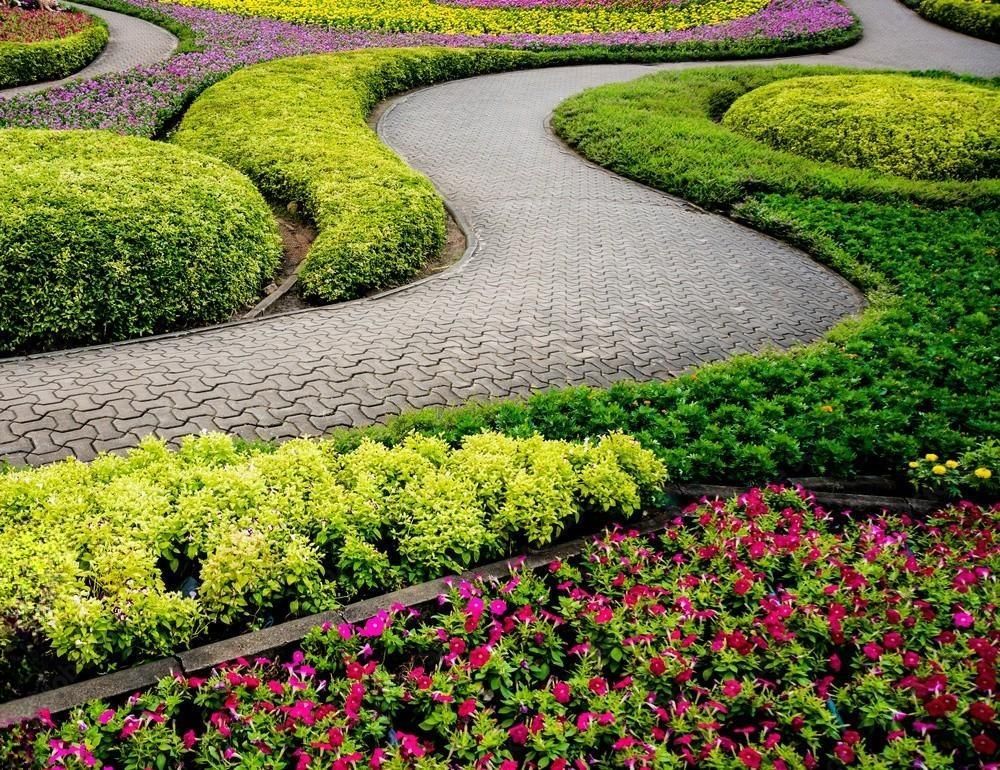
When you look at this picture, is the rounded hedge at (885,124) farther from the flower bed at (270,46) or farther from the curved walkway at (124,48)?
the curved walkway at (124,48)

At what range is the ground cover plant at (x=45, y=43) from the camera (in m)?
15.4

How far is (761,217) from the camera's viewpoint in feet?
35.8

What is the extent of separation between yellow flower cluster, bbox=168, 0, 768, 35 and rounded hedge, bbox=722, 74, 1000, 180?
12737 millimetres

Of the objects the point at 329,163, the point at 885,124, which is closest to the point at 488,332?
the point at 329,163

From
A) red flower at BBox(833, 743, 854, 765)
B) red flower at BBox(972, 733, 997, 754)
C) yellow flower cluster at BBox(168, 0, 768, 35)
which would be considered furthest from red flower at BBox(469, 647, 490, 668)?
yellow flower cluster at BBox(168, 0, 768, 35)

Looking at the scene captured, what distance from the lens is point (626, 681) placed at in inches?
122

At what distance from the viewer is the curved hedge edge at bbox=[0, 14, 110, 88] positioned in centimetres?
1520

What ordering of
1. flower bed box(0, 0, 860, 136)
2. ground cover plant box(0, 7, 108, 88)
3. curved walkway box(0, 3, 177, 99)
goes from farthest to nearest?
curved walkway box(0, 3, 177, 99) → ground cover plant box(0, 7, 108, 88) → flower bed box(0, 0, 860, 136)

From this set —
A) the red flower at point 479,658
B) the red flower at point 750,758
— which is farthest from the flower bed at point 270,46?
the red flower at point 750,758

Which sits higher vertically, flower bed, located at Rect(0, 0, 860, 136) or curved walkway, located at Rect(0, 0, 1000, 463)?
flower bed, located at Rect(0, 0, 860, 136)

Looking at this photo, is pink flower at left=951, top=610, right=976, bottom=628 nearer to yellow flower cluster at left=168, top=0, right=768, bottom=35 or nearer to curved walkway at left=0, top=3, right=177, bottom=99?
curved walkway at left=0, top=3, right=177, bottom=99

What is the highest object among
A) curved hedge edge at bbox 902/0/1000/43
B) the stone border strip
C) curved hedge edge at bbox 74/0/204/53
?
curved hedge edge at bbox 902/0/1000/43

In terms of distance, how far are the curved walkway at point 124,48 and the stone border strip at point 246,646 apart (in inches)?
593

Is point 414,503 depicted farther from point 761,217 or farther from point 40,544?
point 761,217
